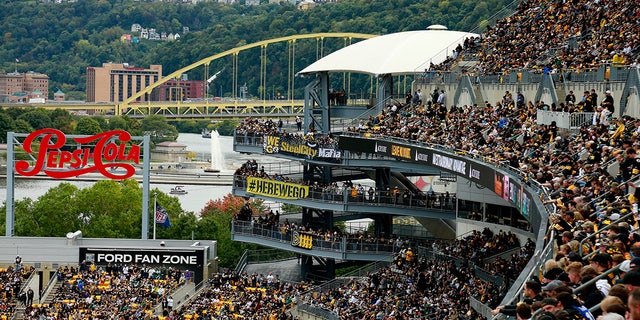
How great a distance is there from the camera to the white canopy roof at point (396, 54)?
5838 cm

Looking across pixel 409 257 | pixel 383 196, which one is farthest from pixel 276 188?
pixel 409 257

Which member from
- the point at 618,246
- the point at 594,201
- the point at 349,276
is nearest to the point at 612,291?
the point at 618,246

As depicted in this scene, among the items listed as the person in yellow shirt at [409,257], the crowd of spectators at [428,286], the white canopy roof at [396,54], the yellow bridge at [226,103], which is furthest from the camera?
the yellow bridge at [226,103]

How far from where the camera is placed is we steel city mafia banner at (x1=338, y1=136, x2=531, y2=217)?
97.2 ft

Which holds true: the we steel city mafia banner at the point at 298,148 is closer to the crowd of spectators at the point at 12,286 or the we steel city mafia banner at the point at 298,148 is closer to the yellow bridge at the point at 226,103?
the crowd of spectators at the point at 12,286

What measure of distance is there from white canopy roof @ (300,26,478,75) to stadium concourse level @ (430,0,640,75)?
3.98m

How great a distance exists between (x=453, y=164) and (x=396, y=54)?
22396 millimetres

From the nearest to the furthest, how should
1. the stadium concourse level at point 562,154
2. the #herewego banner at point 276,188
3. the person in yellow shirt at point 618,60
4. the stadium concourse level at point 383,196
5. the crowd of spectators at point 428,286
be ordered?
the stadium concourse level at point 562,154 < the crowd of spectators at point 428,286 < the person in yellow shirt at point 618,60 < the stadium concourse level at point 383,196 < the #herewego banner at point 276,188

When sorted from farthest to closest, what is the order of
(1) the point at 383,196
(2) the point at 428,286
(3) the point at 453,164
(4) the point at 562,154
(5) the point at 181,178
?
(5) the point at 181,178, (1) the point at 383,196, (2) the point at 428,286, (3) the point at 453,164, (4) the point at 562,154

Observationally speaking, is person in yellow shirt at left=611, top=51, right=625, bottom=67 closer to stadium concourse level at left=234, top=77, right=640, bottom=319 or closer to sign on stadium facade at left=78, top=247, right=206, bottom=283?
stadium concourse level at left=234, top=77, right=640, bottom=319

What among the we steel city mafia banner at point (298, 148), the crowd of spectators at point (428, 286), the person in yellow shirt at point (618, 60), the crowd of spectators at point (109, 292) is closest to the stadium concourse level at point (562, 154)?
the we steel city mafia banner at point (298, 148)

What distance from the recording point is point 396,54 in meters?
60.0

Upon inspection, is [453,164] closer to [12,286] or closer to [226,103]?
[12,286]

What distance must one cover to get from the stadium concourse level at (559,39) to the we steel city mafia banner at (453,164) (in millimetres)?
4628
